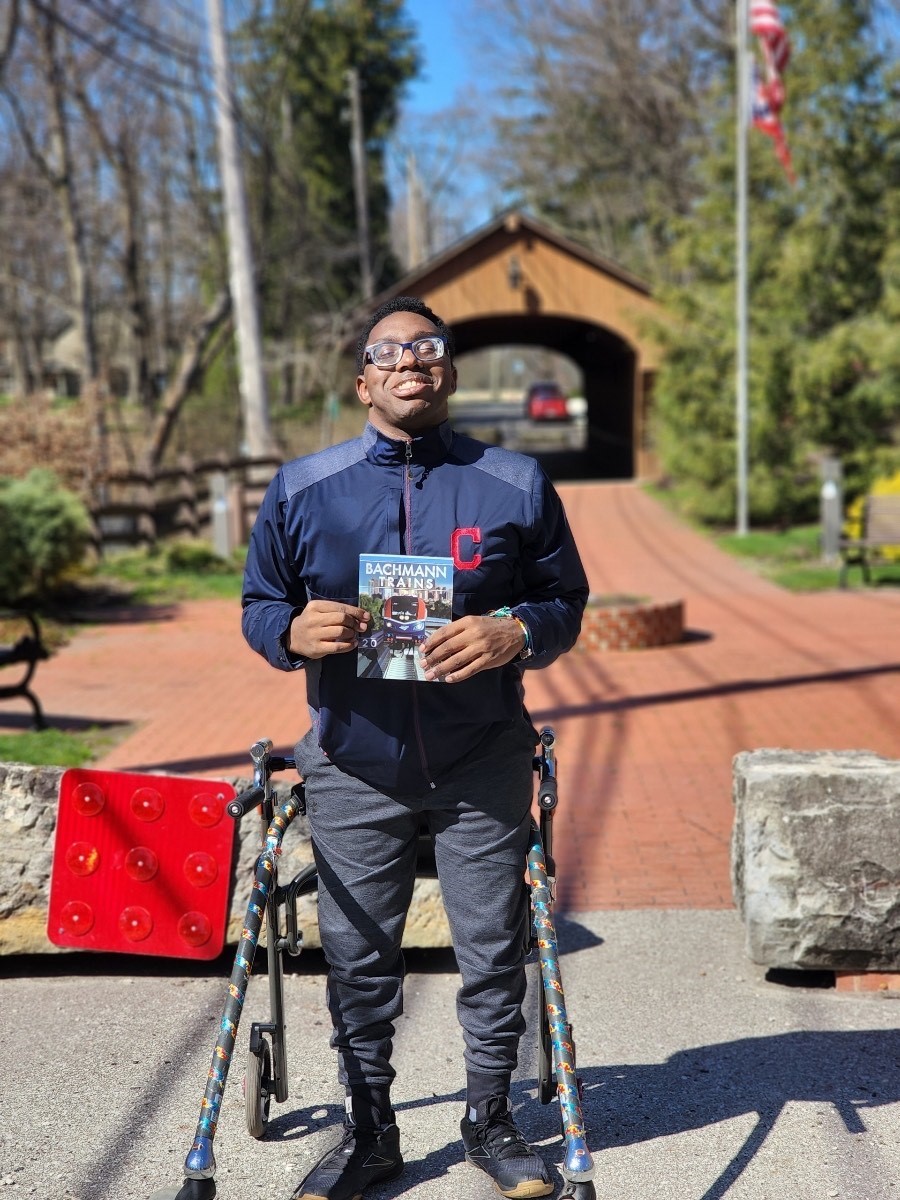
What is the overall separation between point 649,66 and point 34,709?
3612 centimetres

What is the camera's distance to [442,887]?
10.0 ft

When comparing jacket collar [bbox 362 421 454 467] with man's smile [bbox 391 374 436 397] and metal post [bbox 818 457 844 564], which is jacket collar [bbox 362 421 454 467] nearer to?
man's smile [bbox 391 374 436 397]

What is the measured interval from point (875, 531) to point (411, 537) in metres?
11.8

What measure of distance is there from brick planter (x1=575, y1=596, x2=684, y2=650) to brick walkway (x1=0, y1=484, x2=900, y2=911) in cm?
14

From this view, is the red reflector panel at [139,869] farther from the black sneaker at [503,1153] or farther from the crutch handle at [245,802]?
the black sneaker at [503,1153]

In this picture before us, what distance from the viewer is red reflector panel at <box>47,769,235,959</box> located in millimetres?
4289

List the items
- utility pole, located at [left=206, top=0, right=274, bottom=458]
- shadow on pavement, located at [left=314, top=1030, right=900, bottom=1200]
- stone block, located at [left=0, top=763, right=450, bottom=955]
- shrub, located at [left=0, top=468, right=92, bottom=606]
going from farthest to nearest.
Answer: utility pole, located at [left=206, top=0, right=274, bottom=458] < shrub, located at [left=0, top=468, right=92, bottom=606] < stone block, located at [left=0, top=763, right=450, bottom=955] < shadow on pavement, located at [left=314, top=1030, right=900, bottom=1200]

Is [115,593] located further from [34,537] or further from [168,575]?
[34,537]

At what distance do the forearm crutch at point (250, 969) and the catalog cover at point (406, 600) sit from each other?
545 mm

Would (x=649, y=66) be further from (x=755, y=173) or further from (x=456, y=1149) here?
(x=456, y=1149)

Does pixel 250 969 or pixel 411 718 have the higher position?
pixel 411 718

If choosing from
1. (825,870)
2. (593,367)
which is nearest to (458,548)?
(825,870)

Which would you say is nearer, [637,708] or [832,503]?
[637,708]

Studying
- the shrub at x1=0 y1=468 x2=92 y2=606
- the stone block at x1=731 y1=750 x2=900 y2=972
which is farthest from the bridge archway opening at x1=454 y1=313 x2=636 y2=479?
the stone block at x1=731 y1=750 x2=900 y2=972
